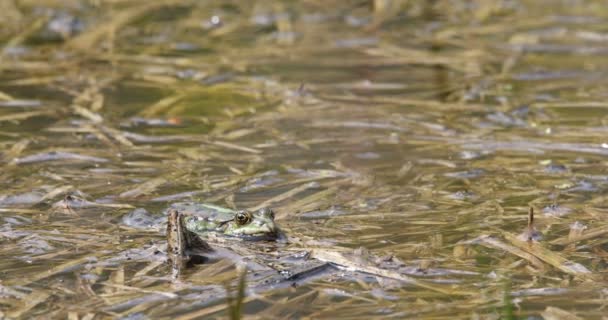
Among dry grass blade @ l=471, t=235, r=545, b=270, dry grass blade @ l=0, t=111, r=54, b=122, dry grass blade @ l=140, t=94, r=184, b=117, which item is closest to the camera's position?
dry grass blade @ l=471, t=235, r=545, b=270

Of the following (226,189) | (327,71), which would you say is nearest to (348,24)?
(327,71)

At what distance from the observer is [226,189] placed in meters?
5.04

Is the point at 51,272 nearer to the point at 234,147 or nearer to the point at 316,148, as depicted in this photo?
the point at 234,147

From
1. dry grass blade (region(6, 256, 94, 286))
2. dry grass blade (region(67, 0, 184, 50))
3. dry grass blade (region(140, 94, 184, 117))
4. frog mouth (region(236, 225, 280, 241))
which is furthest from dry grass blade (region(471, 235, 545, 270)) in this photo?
dry grass blade (region(67, 0, 184, 50))

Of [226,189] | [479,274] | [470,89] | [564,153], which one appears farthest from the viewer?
[470,89]

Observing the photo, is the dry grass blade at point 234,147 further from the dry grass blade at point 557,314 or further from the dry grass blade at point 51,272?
the dry grass blade at point 557,314

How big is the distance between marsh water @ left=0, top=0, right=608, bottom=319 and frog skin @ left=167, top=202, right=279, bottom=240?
0.45 ft

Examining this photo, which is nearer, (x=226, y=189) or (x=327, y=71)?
(x=226, y=189)

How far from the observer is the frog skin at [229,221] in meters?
4.25

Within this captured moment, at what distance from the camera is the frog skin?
425 centimetres

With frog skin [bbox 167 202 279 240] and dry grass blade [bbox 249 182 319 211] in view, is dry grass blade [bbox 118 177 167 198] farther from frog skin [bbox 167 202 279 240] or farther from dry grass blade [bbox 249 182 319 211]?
dry grass blade [bbox 249 182 319 211]

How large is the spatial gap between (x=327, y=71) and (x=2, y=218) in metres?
3.13

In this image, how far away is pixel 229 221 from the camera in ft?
14.4

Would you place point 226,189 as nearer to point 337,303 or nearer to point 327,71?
point 337,303
